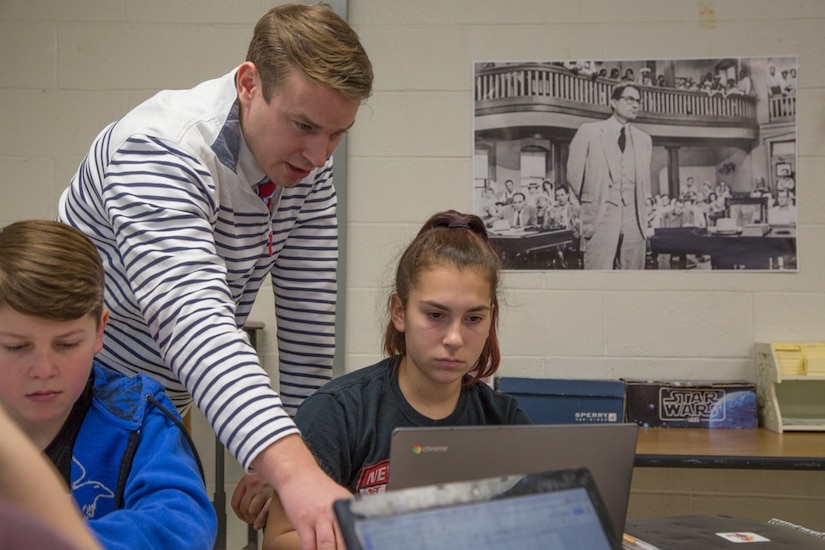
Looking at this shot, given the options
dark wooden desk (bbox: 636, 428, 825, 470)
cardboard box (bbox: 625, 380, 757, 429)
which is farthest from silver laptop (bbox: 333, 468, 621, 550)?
cardboard box (bbox: 625, 380, 757, 429)

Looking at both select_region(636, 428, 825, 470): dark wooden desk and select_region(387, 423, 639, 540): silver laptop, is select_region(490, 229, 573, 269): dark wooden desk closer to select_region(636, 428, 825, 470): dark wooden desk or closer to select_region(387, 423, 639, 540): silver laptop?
select_region(636, 428, 825, 470): dark wooden desk

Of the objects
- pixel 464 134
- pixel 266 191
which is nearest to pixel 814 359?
pixel 464 134

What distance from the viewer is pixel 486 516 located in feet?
2.04

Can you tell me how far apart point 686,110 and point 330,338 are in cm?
168

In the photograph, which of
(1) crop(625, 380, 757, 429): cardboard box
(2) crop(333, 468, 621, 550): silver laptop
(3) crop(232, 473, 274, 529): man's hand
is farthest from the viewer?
(1) crop(625, 380, 757, 429): cardboard box

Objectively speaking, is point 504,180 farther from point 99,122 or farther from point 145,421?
point 145,421

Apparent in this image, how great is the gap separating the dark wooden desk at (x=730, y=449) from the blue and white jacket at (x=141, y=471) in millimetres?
1408

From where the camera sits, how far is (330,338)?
1715 mm

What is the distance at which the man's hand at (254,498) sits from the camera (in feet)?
4.17

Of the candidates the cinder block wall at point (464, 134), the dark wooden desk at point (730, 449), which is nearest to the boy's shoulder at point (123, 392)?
the dark wooden desk at point (730, 449)

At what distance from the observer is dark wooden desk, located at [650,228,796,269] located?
2799mm

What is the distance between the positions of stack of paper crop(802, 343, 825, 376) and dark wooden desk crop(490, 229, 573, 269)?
793mm

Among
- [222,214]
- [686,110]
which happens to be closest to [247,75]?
[222,214]

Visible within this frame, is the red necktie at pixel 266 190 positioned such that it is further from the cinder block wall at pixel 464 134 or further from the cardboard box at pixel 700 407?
the cardboard box at pixel 700 407
